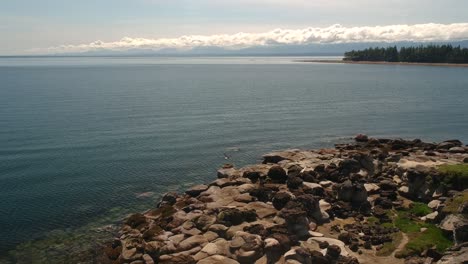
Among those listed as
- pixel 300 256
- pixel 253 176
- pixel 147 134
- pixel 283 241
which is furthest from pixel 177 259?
pixel 147 134

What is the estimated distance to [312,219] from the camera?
3997 centimetres

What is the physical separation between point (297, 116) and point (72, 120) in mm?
51267

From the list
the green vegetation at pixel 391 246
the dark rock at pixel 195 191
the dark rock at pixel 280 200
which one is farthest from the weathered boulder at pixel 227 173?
the green vegetation at pixel 391 246

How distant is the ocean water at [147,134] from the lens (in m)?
48.1

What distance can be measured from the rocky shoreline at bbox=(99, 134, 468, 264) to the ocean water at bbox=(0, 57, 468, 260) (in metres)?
7.64

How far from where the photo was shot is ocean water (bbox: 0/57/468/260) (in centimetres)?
4809

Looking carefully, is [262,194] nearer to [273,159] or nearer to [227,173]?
[227,173]

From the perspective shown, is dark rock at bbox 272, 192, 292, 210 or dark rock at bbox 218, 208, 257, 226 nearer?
dark rock at bbox 218, 208, 257, 226

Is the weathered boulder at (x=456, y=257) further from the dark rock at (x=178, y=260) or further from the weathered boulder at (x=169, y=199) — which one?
the weathered boulder at (x=169, y=199)

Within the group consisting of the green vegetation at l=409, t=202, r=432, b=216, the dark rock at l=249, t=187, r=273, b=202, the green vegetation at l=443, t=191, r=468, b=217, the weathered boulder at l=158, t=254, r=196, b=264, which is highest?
the green vegetation at l=443, t=191, r=468, b=217

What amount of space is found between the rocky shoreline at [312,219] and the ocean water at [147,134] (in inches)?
301

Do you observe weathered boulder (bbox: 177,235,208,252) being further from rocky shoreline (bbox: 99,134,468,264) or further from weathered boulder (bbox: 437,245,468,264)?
weathered boulder (bbox: 437,245,468,264)

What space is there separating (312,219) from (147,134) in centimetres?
4692

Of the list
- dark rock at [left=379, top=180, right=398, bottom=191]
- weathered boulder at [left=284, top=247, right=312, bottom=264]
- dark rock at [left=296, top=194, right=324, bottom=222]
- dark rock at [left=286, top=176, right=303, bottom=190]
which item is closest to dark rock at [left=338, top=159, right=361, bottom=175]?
dark rock at [left=379, top=180, right=398, bottom=191]
